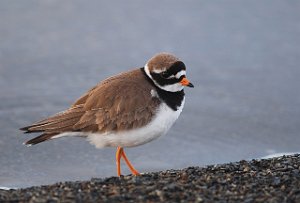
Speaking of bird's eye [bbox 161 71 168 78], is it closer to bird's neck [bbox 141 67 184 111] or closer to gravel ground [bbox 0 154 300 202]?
bird's neck [bbox 141 67 184 111]

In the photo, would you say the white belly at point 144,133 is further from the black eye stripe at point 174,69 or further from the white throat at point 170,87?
the black eye stripe at point 174,69

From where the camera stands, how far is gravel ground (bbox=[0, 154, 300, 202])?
562 cm

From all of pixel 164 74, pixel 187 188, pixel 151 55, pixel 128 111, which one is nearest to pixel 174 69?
pixel 164 74

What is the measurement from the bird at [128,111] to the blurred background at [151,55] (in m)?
0.98

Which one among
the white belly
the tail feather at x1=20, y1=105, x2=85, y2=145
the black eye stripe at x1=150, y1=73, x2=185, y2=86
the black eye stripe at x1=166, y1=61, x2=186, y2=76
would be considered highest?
the black eye stripe at x1=166, y1=61, x2=186, y2=76

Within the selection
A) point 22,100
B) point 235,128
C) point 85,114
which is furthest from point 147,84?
point 22,100

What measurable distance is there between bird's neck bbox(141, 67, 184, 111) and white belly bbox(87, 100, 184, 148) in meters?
0.06

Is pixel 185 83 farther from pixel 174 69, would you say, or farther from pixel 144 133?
pixel 144 133

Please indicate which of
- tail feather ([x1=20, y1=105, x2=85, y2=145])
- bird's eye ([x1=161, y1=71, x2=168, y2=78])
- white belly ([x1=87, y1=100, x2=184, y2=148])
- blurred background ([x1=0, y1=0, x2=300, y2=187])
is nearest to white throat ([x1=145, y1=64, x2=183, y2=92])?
bird's eye ([x1=161, y1=71, x2=168, y2=78])

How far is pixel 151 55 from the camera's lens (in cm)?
1103

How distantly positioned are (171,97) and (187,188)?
1728 millimetres

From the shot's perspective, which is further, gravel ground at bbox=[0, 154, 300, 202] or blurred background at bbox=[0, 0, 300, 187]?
blurred background at bbox=[0, 0, 300, 187]

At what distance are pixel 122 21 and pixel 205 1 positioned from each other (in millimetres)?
1586

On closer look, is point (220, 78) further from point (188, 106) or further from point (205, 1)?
point (205, 1)
